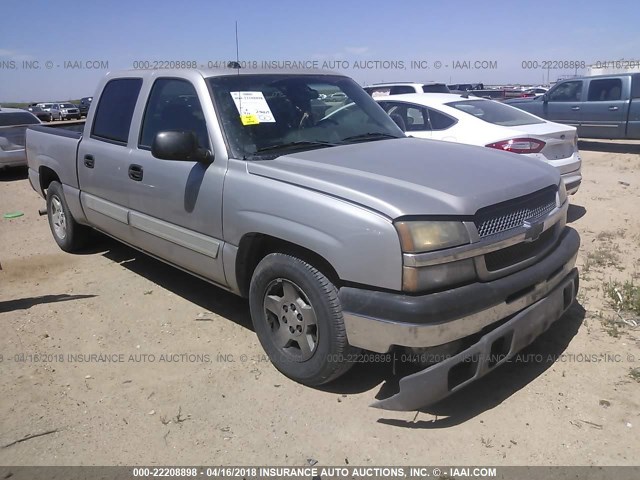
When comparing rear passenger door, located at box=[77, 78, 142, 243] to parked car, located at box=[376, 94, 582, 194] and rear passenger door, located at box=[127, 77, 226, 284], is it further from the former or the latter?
parked car, located at box=[376, 94, 582, 194]

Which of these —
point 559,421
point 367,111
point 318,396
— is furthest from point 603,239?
point 318,396

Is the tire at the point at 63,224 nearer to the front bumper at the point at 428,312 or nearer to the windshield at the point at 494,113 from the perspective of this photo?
the front bumper at the point at 428,312

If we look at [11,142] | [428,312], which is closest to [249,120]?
[428,312]

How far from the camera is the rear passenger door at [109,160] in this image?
456cm

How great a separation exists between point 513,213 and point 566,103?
12873mm

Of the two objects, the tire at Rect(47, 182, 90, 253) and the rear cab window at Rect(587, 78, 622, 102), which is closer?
the tire at Rect(47, 182, 90, 253)

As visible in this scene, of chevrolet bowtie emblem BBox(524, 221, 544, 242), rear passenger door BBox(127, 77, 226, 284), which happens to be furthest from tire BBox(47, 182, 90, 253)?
chevrolet bowtie emblem BBox(524, 221, 544, 242)

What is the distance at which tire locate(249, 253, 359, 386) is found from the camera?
3.01 m

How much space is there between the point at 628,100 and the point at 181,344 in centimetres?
1278

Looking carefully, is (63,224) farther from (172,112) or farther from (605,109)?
(605,109)

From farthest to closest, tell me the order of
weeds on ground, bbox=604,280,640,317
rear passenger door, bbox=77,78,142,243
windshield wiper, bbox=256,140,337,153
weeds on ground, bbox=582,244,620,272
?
weeds on ground, bbox=582,244,620,272 → rear passenger door, bbox=77,78,142,243 → weeds on ground, bbox=604,280,640,317 → windshield wiper, bbox=256,140,337,153

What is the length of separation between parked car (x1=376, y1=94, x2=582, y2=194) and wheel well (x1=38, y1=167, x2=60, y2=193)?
13.0ft

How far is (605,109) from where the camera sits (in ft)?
43.8

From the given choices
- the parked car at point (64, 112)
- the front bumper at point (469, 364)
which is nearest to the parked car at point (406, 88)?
the front bumper at point (469, 364)
